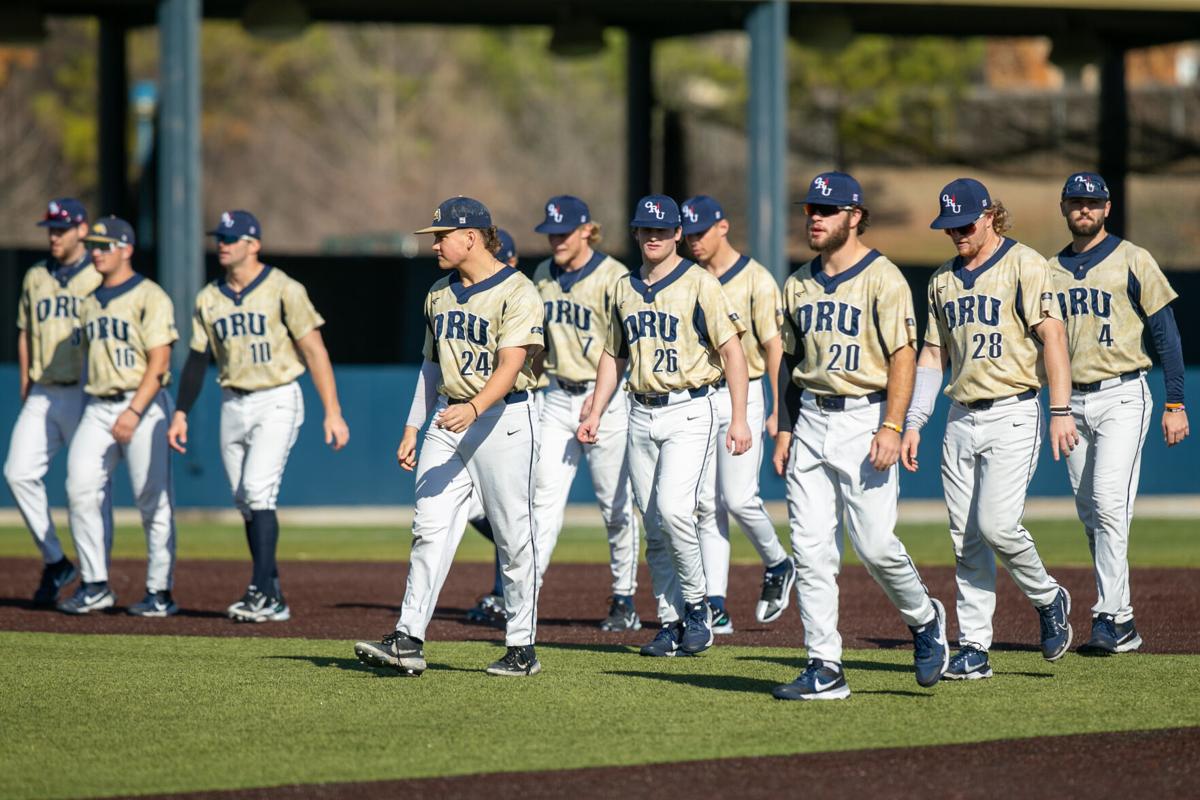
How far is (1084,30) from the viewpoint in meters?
21.3

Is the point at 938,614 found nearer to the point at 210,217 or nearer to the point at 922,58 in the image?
the point at 922,58

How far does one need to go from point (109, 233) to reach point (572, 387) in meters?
2.83

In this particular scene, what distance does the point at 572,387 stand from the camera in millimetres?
10117

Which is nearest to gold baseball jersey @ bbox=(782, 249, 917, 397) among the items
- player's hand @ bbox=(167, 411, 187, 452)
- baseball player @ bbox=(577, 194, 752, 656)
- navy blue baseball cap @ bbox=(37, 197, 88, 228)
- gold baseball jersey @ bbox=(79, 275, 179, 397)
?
baseball player @ bbox=(577, 194, 752, 656)

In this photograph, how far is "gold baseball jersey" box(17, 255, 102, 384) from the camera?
35.2 feet

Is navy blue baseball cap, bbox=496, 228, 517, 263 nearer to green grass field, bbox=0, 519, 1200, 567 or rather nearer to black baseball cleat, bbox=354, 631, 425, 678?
black baseball cleat, bbox=354, 631, 425, 678

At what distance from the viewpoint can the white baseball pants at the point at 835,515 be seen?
7348 millimetres

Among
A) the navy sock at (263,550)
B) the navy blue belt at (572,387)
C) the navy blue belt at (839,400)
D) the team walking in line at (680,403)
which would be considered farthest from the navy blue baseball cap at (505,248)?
the navy blue belt at (839,400)

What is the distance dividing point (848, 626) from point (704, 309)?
228 centimetres

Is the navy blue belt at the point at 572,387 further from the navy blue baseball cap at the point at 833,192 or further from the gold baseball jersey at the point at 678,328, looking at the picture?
the navy blue baseball cap at the point at 833,192

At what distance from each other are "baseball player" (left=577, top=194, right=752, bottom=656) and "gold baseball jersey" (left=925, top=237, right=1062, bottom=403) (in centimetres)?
111

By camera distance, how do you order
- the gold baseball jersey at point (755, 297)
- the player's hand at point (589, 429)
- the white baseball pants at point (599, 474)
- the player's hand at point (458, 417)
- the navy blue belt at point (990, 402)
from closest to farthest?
the player's hand at point (458, 417), the navy blue belt at point (990, 402), the player's hand at point (589, 429), the gold baseball jersey at point (755, 297), the white baseball pants at point (599, 474)

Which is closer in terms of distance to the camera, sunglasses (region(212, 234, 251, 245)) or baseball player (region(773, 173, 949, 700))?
baseball player (region(773, 173, 949, 700))

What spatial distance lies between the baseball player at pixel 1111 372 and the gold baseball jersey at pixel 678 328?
1.69 m
